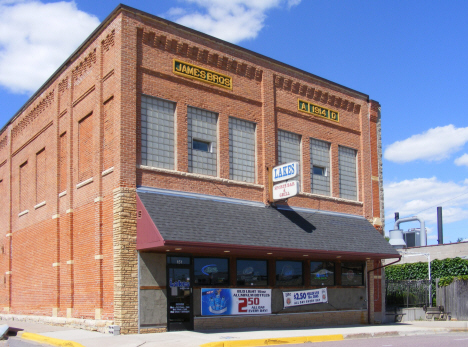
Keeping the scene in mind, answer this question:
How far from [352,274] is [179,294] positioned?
898 centimetres

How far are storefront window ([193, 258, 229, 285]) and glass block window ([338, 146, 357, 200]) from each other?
7935 millimetres

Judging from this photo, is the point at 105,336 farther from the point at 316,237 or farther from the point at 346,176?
the point at 346,176

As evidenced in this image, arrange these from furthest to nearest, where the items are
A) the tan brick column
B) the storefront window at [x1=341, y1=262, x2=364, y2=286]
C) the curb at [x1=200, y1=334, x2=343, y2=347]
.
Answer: the storefront window at [x1=341, y1=262, x2=364, y2=286], the tan brick column, the curb at [x1=200, y1=334, x2=343, y2=347]

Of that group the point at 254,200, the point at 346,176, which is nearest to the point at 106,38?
the point at 254,200

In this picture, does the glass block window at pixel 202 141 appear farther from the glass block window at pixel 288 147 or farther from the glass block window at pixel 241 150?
the glass block window at pixel 288 147

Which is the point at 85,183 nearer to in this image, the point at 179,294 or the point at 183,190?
the point at 183,190

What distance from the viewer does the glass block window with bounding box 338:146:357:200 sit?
24234 millimetres

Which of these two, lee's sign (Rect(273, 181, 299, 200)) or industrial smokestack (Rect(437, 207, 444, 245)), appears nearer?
lee's sign (Rect(273, 181, 299, 200))

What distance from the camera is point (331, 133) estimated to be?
78.7ft

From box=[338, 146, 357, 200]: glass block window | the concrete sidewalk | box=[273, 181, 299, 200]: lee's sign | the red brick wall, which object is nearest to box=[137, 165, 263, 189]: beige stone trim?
box=[273, 181, 299, 200]: lee's sign

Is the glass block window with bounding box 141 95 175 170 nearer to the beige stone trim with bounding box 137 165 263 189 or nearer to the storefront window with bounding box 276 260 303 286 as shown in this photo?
the beige stone trim with bounding box 137 165 263 189

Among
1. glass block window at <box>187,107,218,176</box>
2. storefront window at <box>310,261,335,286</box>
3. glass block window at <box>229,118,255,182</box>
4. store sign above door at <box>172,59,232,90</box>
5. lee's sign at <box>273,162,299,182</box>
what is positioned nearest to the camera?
store sign above door at <box>172,59,232,90</box>

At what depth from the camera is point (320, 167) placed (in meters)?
23.5

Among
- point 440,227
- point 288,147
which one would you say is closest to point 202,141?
point 288,147
